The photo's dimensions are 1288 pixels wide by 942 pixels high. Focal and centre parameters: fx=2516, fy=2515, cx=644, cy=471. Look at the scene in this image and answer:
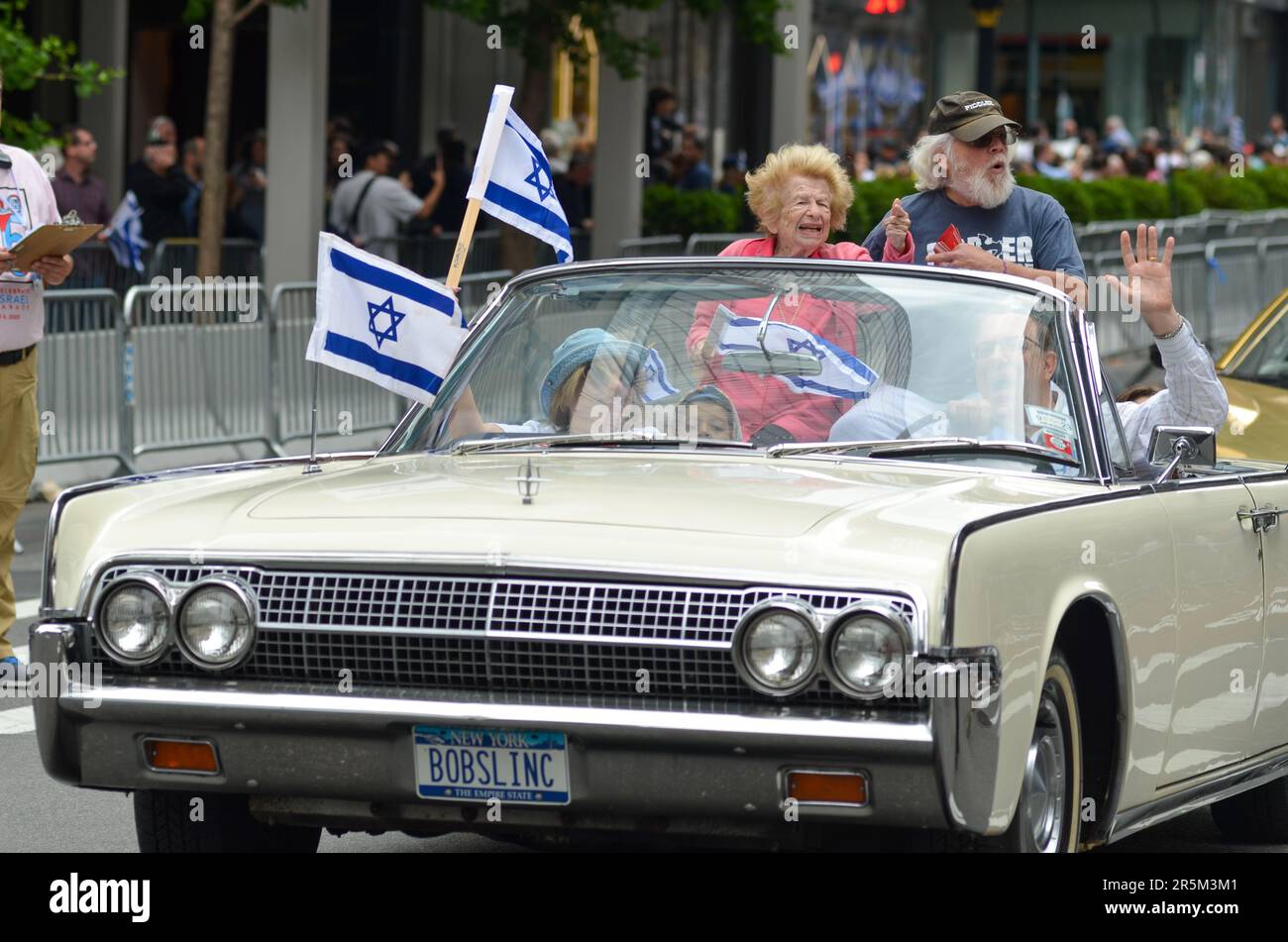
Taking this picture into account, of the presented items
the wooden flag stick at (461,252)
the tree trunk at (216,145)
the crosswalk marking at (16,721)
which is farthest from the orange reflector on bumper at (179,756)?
the tree trunk at (216,145)

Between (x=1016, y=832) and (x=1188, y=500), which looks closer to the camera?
(x=1016, y=832)

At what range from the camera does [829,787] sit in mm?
4566

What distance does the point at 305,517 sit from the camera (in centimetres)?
507

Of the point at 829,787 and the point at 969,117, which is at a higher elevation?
the point at 969,117

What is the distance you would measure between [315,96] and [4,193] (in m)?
13.6

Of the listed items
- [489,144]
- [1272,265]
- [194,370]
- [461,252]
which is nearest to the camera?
[461,252]

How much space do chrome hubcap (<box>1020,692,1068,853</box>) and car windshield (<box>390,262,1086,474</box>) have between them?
30.5 inches

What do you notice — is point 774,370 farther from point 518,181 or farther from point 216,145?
point 216,145

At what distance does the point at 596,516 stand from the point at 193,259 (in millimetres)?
16446

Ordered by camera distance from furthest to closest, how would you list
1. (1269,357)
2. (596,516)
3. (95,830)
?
(1269,357) < (95,830) < (596,516)

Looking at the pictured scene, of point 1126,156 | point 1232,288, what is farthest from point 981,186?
point 1126,156

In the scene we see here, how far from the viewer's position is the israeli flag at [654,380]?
5.98m

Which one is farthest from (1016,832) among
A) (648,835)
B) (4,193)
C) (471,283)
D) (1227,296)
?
(1227,296)

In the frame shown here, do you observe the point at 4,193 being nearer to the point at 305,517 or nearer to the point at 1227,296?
the point at 305,517
